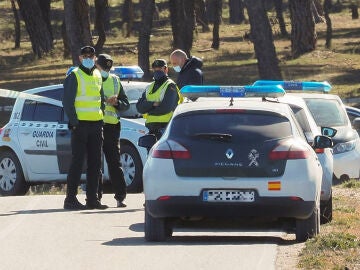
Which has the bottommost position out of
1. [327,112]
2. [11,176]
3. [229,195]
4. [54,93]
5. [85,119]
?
[11,176]

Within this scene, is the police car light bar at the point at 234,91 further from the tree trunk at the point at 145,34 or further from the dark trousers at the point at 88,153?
the tree trunk at the point at 145,34

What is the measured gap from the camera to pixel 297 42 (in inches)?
1699

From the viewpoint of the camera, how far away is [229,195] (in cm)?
1139

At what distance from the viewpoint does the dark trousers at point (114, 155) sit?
602 inches

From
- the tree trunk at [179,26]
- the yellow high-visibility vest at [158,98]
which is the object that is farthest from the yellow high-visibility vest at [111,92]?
the tree trunk at [179,26]

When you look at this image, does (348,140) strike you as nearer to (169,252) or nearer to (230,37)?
(169,252)

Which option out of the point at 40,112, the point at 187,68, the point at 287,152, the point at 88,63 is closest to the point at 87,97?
the point at 88,63

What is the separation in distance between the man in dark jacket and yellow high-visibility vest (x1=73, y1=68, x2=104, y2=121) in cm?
164

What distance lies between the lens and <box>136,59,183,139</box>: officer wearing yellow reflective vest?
14.9m

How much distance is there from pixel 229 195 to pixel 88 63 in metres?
4.00

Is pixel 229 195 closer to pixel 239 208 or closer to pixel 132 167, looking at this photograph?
pixel 239 208

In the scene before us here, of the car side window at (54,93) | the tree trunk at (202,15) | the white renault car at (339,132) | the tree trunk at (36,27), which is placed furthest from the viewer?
the tree trunk at (202,15)

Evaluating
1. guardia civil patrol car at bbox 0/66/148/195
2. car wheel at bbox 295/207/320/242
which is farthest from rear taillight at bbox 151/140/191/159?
guardia civil patrol car at bbox 0/66/148/195

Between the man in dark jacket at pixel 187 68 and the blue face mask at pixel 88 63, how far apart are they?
1566 millimetres
